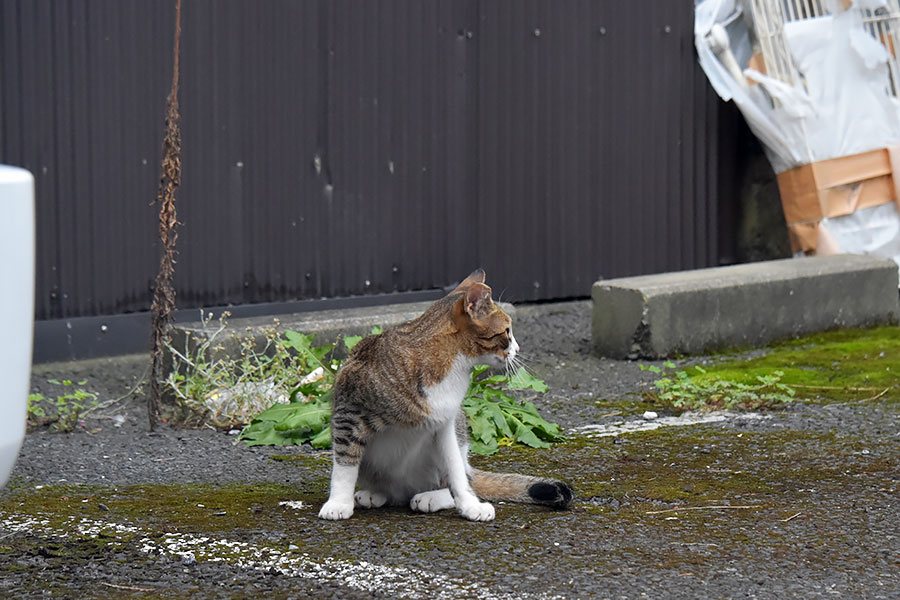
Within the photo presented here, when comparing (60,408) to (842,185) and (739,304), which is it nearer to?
(739,304)

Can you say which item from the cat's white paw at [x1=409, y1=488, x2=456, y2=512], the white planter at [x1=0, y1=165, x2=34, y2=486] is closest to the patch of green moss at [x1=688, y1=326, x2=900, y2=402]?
the cat's white paw at [x1=409, y1=488, x2=456, y2=512]

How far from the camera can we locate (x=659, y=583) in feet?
9.49

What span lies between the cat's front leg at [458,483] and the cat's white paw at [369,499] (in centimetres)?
28

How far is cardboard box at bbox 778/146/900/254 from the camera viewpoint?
25.3 ft

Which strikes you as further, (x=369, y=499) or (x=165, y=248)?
(x=165, y=248)

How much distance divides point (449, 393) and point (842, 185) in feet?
17.1

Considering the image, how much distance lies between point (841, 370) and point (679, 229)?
238cm

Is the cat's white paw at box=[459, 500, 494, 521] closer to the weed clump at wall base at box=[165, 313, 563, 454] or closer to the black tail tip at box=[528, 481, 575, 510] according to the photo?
the black tail tip at box=[528, 481, 575, 510]

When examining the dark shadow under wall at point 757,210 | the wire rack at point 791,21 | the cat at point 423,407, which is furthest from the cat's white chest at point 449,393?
the dark shadow under wall at point 757,210

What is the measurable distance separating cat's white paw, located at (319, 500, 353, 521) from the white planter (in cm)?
138

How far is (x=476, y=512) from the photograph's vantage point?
3443 millimetres

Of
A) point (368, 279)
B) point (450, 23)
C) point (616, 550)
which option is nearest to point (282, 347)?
point (368, 279)

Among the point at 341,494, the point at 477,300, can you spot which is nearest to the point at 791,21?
the point at 477,300

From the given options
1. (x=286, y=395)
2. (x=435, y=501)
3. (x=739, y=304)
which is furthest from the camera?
(x=739, y=304)
